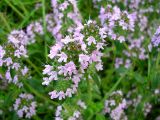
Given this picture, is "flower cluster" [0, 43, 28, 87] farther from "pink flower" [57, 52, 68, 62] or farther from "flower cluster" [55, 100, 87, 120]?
"pink flower" [57, 52, 68, 62]

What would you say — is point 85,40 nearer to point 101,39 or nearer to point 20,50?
point 101,39

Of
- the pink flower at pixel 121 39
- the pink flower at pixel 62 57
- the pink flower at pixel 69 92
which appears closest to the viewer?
the pink flower at pixel 62 57

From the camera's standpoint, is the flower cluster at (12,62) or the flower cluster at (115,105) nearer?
the flower cluster at (12,62)

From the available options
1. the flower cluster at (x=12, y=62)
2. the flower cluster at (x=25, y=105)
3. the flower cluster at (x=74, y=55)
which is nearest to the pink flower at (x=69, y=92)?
the flower cluster at (x=74, y=55)

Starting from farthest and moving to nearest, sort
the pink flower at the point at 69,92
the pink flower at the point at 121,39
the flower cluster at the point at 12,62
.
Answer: the pink flower at the point at 121,39, the flower cluster at the point at 12,62, the pink flower at the point at 69,92

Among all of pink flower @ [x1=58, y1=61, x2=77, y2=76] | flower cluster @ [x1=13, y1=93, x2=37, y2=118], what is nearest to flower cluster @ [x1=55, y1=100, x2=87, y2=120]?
flower cluster @ [x1=13, y1=93, x2=37, y2=118]

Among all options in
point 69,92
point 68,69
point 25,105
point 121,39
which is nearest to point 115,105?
point 121,39

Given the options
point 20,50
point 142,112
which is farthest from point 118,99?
point 20,50

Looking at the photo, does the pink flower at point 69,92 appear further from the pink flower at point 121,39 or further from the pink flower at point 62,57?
the pink flower at point 121,39

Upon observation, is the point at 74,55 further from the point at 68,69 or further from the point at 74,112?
the point at 74,112
